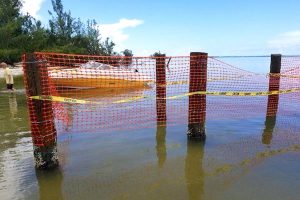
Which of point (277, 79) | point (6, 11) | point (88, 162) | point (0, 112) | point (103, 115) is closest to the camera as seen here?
point (88, 162)

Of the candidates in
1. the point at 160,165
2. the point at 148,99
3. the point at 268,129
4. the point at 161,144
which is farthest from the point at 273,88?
the point at 160,165

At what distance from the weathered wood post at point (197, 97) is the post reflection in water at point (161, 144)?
712mm

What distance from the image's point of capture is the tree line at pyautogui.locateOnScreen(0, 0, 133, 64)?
1615 inches

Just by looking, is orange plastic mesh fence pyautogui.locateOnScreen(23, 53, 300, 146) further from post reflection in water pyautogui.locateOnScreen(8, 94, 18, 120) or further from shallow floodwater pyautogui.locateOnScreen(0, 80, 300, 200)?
post reflection in water pyautogui.locateOnScreen(8, 94, 18, 120)

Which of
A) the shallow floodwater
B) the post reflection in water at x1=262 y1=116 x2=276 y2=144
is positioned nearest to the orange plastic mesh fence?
the post reflection in water at x1=262 y1=116 x2=276 y2=144

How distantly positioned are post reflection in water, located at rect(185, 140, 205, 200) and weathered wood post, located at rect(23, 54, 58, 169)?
2.53m

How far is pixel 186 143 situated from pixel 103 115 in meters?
4.13

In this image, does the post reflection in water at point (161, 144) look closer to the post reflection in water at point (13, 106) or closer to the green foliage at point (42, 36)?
the post reflection in water at point (13, 106)

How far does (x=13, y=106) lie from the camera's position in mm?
14000

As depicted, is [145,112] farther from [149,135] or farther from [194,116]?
[194,116]

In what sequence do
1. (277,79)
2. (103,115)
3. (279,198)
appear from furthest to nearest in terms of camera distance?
(103,115) < (277,79) < (279,198)

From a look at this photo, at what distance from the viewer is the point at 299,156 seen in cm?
747

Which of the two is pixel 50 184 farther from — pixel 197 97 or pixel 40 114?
pixel 197 97

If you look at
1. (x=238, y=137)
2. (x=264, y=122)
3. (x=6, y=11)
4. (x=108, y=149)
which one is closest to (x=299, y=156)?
(x=238, y=137)
